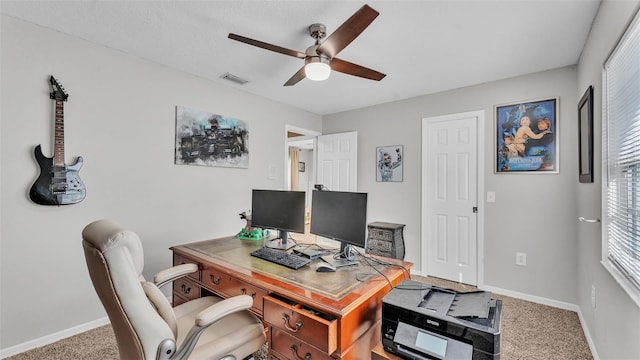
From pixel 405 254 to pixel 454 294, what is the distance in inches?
99.2

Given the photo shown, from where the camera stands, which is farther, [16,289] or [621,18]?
[16,289]

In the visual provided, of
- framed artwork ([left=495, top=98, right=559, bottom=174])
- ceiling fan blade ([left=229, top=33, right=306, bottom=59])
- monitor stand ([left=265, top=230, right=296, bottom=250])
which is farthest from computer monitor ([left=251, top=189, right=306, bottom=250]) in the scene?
framed artwork ([left=495, top=98, right=559, bottom=174])

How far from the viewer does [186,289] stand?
199cm

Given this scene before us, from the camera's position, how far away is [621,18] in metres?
1.48

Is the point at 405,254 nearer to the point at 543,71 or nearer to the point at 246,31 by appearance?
the point at 543,71

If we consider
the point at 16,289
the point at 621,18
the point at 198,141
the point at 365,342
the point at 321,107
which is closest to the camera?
the point at 365,342

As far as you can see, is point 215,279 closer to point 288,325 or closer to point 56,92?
point 288,325

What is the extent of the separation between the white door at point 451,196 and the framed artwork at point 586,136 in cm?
99

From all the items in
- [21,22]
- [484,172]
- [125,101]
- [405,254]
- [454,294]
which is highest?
[21,22]

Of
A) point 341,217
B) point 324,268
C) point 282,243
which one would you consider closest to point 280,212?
point 282,243

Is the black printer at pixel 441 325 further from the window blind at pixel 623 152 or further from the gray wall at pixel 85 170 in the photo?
the gray wall at pixel 85 170

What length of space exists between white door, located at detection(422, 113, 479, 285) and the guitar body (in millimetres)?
3650

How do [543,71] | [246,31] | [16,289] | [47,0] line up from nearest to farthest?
[47,0] < [16,289] < [246,31] < [543,71]

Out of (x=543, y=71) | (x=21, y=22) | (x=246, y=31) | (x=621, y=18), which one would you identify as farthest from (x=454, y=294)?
(x=21, y=22)
